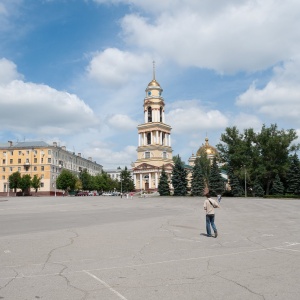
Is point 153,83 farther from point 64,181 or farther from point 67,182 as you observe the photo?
point 64,181

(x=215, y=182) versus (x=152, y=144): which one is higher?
(x=152, y=144)

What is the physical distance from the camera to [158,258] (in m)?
9.08

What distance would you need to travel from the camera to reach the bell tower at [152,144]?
338ft

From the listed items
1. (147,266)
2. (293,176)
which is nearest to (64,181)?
(293,176)

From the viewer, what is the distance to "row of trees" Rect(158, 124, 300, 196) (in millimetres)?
68750

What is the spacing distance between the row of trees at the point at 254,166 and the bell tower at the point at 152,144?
84.7ft

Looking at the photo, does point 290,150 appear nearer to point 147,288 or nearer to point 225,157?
point 225,157

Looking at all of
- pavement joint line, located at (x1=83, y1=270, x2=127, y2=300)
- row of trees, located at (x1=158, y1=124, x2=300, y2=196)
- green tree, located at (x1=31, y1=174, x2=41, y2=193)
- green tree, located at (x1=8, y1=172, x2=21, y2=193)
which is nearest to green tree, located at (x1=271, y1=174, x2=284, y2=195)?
row of trees, located at (x1=158, y1=124, x2=300, y2=196)

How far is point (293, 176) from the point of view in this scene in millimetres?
68625

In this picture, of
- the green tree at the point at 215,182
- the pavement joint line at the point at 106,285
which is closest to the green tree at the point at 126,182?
the green tree at the point at 215,182

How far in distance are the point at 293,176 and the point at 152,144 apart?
45.0m

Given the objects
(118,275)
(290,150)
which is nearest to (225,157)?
(290,150)

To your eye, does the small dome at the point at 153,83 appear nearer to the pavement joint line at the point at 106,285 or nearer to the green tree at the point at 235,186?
the green tree at the point at 235,186

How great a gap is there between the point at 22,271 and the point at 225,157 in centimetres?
7044
